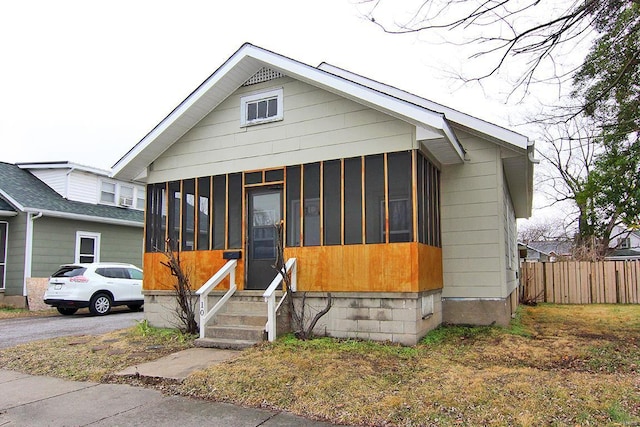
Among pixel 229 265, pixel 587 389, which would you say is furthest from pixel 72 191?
pixel 587 389

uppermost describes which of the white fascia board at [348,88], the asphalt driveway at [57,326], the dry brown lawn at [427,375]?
the white fascia board at [348,88]

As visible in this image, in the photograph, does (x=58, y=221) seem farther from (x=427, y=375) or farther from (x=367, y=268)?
(x=427, y=375)

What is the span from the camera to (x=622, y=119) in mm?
9547

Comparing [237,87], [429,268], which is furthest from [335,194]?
[237,87]

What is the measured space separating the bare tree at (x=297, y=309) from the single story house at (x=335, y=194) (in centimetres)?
29

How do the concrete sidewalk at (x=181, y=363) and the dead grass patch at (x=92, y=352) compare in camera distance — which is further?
the dead grass patch at (x=92, y=352)

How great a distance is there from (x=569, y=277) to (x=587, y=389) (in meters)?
13.5

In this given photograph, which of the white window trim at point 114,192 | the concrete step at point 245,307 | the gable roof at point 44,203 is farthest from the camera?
the white window trim at point 114,192

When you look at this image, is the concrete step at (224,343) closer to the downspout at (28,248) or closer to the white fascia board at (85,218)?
the downspout at (28,248)

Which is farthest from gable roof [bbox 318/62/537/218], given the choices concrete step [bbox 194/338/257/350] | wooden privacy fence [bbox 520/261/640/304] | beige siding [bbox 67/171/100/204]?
beige siding [bbox 67/171/100/204]

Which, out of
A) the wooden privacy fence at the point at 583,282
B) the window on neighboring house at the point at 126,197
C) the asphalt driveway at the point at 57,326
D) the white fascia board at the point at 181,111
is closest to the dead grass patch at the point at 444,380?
the white fascia board at the point at 181,111

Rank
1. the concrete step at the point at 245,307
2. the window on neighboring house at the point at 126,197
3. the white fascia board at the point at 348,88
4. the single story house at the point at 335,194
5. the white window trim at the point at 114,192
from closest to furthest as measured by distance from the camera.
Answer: the white fascia board at the point at 348,88 < the single story house at the point at 335,194 < the concrete step at the point at 245,307 < the white window trim at the point at 114,192 < the window on neighboring house at the point at 126,197

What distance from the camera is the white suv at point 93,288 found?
13.0 m

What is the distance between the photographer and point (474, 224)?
8859 mm
